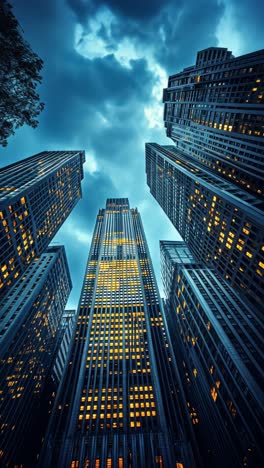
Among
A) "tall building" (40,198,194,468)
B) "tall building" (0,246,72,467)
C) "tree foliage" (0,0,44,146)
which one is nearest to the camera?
"tree foliage" (0,0,44,146)

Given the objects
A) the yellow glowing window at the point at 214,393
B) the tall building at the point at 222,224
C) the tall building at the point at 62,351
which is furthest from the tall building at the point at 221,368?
the tall building at the point at 62,351

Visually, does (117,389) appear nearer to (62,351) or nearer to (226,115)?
(62,351)

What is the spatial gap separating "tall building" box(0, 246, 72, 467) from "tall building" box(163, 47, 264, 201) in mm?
96799

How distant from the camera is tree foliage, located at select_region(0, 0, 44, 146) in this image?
72.4ft

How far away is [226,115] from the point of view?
7156 centimetres

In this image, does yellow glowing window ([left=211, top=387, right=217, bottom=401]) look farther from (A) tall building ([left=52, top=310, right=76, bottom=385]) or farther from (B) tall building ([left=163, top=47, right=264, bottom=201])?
(A) tall building ([left=52, top=310, right=76, bottom=385])

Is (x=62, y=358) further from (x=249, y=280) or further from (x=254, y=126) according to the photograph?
(x=254, y=126)

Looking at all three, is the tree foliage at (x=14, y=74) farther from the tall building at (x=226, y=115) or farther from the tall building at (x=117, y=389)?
the tall building at (x=117, y=389)

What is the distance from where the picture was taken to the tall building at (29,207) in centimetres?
5588

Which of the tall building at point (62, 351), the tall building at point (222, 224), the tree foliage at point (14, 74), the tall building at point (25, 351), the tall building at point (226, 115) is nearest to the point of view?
the tree foliage at point (14, 74)

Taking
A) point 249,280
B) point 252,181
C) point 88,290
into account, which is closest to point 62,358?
point 88,290

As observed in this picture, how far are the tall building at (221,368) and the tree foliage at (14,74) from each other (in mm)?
64262

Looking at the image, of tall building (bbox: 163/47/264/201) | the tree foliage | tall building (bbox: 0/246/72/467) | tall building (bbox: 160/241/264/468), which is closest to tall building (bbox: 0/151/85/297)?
tall building (bbox: 0/246/72/467)

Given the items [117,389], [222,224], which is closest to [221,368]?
[117,389]
